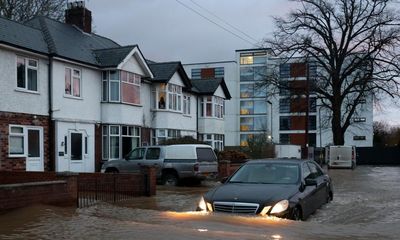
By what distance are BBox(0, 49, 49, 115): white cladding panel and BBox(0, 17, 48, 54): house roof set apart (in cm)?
41

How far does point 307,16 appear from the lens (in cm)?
4512

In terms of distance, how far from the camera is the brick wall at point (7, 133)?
2123cm

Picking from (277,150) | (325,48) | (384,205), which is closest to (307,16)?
(325,48)

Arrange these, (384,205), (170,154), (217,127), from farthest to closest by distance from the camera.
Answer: (217,127)
(170,154)
(384,205)

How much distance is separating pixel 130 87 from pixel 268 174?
1752 cm

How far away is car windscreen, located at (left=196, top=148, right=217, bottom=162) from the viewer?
2248 cm

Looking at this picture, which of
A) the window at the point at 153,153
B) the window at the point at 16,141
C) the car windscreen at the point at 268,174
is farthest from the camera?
the window at the point at 153,153

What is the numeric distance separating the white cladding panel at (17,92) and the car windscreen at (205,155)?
23.4ft

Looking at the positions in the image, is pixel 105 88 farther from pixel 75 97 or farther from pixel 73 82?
pixel 75 97

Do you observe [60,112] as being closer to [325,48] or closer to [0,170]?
[0,170]

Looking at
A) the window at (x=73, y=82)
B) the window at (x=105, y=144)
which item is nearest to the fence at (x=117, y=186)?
the window at (x=73, y=82)

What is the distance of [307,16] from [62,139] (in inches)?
1082

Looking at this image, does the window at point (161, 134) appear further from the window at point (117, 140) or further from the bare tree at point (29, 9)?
the bare tree at point (29, 9)

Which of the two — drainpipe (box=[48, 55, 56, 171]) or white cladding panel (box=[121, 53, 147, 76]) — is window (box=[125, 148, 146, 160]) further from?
white cladding panel (box=[121, 53, 147, 76])
